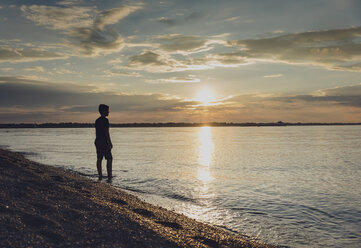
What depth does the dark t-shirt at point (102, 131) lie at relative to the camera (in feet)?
43.6

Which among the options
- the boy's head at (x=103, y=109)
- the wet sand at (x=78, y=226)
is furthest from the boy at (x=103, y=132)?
the wet sand at (x=78, y=226)

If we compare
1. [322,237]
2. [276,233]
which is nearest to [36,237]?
[276,233]

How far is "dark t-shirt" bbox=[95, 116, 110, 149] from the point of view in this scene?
43.6 ft

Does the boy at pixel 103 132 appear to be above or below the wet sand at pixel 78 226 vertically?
above

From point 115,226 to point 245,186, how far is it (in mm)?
10086

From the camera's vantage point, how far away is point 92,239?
4.91 m

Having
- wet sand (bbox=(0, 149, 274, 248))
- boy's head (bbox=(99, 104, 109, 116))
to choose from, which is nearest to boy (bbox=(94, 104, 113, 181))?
boy's head (bbox=(99, 104, 109, 116))

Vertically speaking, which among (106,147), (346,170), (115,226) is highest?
(106,147)

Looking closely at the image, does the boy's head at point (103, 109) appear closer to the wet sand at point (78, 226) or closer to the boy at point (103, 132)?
the boy at point (103, 132)

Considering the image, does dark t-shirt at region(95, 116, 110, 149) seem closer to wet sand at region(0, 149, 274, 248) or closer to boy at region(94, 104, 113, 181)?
boy at region(94, 104, 113, 181)

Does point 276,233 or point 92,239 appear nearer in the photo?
point 92,239

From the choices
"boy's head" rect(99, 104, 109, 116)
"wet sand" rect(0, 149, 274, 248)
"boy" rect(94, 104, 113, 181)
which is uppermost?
"boy's head" rect(99, 104, 109, 116)

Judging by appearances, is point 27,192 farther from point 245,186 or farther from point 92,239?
point 245,186

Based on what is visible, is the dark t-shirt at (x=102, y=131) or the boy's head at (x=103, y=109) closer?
the boy's head at (x=103, y=109)
